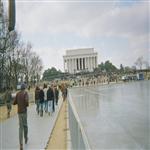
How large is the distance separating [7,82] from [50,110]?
89.0 ft

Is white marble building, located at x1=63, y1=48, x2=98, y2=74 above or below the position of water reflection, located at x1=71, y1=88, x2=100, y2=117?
above

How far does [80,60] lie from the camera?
17912cm

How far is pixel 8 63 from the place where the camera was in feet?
170

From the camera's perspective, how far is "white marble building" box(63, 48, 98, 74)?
17638 cm

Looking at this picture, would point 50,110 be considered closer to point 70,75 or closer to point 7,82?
point 7,82

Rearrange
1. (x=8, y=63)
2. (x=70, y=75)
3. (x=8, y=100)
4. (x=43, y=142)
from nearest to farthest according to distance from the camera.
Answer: (x=43, y=142) < (x=8, y=100) < (x=8, y=63) < (x=70, y=75)

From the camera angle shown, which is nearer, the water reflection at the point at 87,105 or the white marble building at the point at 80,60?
the water reflection at the point at 87,105

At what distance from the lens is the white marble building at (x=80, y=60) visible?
6944 inches

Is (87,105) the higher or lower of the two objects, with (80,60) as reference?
lower

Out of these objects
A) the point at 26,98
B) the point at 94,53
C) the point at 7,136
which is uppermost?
the point at 94,53

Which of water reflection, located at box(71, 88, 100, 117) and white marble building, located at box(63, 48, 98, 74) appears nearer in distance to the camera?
water reflection, located at box(71, 88, 100, 117)

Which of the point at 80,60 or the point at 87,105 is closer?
the point at 87,105

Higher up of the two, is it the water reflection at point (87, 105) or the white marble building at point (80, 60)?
the white marble building at point (80, 60)

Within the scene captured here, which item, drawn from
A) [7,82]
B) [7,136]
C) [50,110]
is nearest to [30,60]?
[7,82]
